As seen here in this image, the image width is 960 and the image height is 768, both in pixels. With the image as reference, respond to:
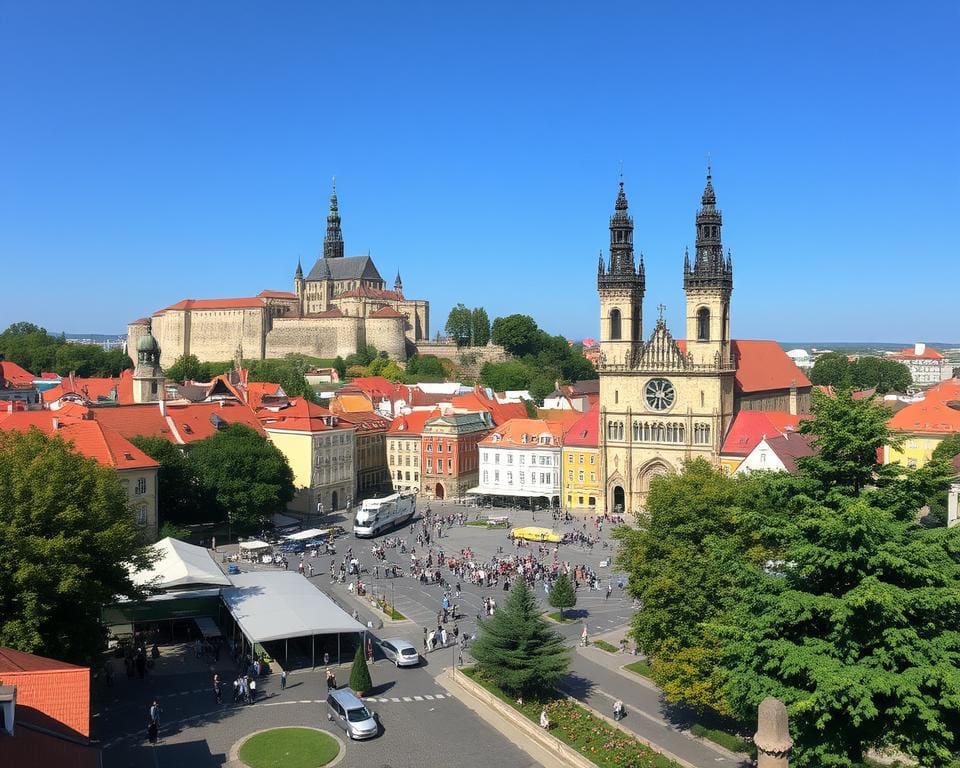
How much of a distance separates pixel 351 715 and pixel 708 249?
4721 centimetres

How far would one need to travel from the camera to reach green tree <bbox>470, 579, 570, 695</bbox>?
26672 millimetres

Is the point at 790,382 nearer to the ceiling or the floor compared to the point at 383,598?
nearer to the ceiling

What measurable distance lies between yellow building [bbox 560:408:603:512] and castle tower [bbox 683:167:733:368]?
928cm

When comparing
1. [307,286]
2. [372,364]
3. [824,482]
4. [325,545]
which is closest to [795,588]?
[824,482]

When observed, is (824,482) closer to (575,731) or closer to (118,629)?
(575,731)

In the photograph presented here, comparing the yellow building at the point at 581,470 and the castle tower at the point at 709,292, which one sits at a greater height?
the castle tower at the point at 709,292

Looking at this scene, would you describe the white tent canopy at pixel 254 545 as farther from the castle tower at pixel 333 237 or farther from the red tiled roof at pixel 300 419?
the castle tower at pixel 333 237

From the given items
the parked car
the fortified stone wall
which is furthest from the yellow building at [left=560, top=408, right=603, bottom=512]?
the fortified stone wall

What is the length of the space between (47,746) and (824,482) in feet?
48.4

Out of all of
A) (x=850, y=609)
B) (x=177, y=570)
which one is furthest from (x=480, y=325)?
(x=850, y=609)

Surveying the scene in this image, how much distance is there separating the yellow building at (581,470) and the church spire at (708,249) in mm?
11939

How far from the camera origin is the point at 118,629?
3322 centimetres

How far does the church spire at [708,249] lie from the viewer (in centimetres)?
6341

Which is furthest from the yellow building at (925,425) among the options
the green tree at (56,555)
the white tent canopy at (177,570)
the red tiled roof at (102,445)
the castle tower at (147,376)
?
the green tree at (56,555)
